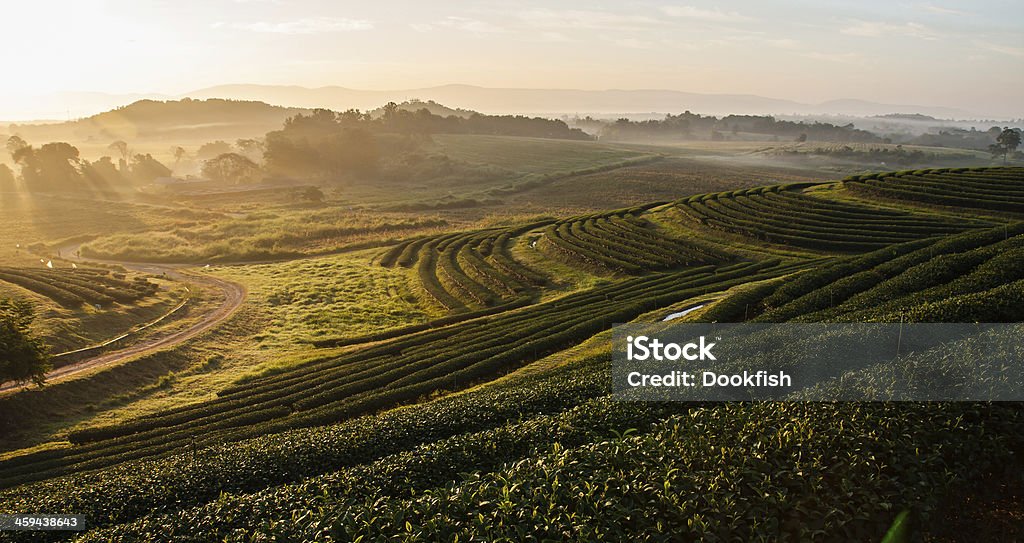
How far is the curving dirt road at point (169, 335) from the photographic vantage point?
4197 centimetres

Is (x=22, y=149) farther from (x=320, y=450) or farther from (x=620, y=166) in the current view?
(x=320, y=450)

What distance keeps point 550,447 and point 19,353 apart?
118ft

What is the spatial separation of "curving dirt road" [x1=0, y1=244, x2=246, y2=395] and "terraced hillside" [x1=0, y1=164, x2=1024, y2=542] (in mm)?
9809

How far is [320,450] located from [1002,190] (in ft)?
259

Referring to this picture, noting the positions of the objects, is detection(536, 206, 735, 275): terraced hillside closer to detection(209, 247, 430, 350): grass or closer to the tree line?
detection(209, 247, 430, 350): grass

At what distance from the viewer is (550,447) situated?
17.1 meters

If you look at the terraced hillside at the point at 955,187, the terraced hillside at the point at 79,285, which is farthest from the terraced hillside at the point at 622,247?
the terraced hillside at the point at 79,285

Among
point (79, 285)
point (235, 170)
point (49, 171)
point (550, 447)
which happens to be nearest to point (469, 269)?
point (79, 285)

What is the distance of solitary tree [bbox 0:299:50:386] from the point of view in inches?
1382

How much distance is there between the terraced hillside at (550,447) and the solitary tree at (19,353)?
5.64m

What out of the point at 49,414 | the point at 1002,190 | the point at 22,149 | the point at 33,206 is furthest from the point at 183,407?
the point at 22,149

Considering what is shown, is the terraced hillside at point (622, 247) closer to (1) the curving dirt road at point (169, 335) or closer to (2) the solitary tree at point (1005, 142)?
(1) the curving dirt road at point (169, 335)

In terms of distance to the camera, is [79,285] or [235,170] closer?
[79,285]

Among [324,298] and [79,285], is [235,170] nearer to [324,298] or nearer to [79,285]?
[79,285]
